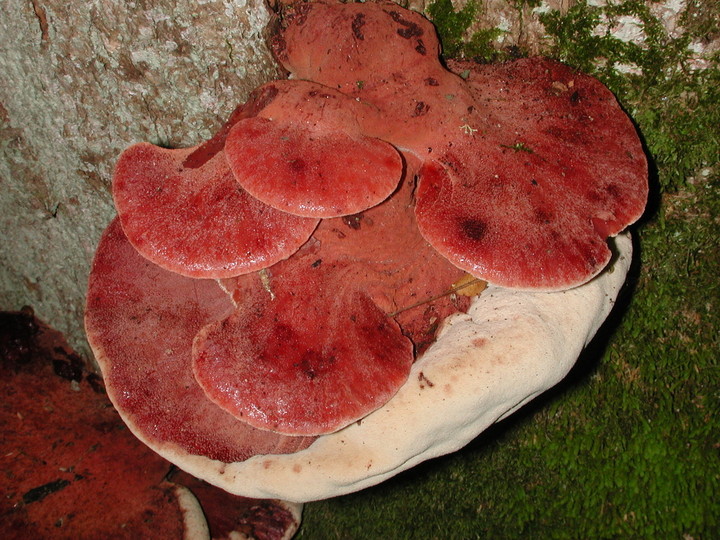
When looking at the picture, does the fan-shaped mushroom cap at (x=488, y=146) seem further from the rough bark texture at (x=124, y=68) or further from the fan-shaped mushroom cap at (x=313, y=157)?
the rough bark texture at (x=124, y=68)

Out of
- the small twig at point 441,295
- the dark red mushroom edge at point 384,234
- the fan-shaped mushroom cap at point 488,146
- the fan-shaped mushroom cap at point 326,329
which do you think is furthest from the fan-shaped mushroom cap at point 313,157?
the small twig at point 441,295

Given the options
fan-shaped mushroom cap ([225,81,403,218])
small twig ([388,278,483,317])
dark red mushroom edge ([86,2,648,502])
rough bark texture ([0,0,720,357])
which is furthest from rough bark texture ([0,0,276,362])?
small twig ([388,278,483,317])

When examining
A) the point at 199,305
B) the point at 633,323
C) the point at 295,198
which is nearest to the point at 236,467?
the point at 199,305

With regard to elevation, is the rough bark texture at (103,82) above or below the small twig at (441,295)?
→ above

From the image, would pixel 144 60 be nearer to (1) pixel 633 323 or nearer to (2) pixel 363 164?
(2) pixel 363 164

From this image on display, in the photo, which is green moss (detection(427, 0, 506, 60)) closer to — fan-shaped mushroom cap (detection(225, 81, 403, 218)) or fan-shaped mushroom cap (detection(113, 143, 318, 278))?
fan-shaped mushroom cap (detection(225, 81, 403, 218))
